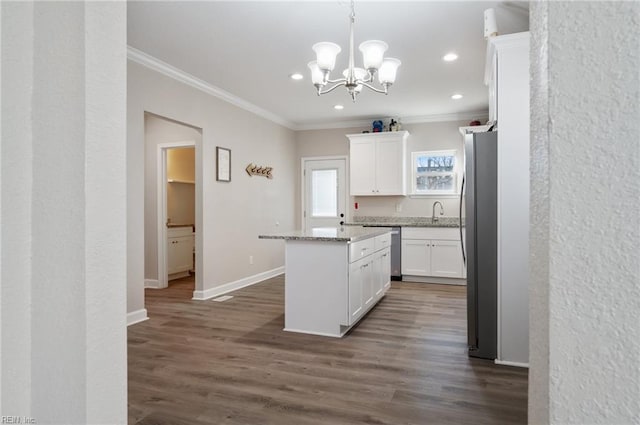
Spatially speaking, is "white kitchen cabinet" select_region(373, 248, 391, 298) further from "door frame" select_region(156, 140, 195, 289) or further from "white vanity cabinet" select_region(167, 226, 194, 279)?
"white vanity cabinet" select_region(167, 226, 194, 279)

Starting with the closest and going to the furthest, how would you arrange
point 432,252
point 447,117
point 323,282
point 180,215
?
point 323,282
point 432,252
point 447,117
point 180,215

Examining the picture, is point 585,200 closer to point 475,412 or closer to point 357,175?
point 475,412

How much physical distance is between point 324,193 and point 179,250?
2.74 meters

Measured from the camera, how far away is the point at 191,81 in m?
4.60

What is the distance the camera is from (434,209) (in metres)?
6.55

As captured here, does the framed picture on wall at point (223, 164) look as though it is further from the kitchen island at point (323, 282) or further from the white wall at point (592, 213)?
the white wall at point (592, 213)

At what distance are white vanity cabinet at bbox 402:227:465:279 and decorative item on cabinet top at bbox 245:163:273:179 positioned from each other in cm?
233

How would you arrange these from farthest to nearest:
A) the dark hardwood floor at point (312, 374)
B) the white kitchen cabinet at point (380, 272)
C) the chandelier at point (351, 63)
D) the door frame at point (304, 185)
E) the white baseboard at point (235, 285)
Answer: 1. the door frame at point (304, 185)
2. the white baseboard at point (235, 285)
3. the white kitchen cabinet at point (380, 272)
4. the chandelier at point (351, 63)
5. the dark hardwood floor at point (312, 374)

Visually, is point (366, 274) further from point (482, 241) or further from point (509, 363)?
point (509, 363)

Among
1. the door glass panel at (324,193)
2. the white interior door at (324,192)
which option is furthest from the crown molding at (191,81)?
the door glass panel at (324,193)

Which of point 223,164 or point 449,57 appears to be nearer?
point 449,57

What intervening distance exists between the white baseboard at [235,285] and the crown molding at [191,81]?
2483mm

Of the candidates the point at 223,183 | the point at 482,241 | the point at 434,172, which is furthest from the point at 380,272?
the point at 434,172

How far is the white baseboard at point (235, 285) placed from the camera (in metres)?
4.88
